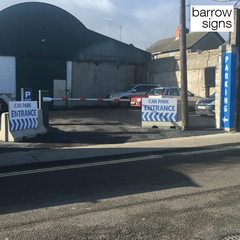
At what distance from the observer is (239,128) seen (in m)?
12.3

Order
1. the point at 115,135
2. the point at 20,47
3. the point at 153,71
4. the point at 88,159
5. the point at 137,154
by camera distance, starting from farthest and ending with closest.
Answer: the point at 153,71
the point at 20,47
the point at 115,135
the point at 137,154
the point at 88,159

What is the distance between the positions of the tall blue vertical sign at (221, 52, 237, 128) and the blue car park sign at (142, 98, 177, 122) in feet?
7.01

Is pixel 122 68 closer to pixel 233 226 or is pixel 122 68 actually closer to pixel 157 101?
pixel 157 101

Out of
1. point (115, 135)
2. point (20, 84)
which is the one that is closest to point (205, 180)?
point (115, 135)

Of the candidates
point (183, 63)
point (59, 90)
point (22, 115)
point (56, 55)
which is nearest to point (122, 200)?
point (22, 115)

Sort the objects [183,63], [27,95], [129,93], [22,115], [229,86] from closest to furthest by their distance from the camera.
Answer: [22,115], [27,95], [183,63], [229,86], [129,93]

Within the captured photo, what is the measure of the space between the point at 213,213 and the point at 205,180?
156 centimetres

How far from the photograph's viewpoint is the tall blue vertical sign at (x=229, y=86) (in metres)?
12.1

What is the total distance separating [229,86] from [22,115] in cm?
839

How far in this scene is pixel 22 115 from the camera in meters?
10.1

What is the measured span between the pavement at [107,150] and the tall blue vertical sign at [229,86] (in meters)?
1.68

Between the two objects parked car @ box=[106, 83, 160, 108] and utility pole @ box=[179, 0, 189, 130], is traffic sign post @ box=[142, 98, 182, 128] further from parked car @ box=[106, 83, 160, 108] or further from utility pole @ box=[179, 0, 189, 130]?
parked car @ box=[106, 83, 160, 108]

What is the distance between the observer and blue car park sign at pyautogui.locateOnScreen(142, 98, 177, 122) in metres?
12.6

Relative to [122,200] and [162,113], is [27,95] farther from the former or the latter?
[122,200]
